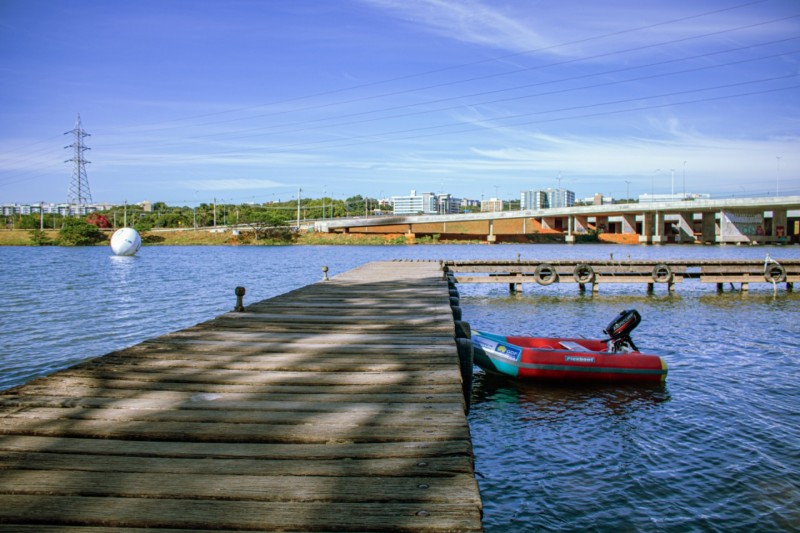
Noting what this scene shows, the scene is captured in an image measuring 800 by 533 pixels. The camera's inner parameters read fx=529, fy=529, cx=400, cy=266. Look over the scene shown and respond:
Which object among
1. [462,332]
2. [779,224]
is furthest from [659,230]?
[462,332]

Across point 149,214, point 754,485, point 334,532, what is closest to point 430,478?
point 334,532

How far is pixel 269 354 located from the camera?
699 cm

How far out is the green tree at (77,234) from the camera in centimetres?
9975

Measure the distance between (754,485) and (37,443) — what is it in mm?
8490

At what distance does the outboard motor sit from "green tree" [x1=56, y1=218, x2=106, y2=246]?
10882 centimetres

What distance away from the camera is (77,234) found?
327 feet

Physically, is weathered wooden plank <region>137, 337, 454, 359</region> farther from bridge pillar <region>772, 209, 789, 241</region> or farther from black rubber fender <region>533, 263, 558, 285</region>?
bridge pillar <region>772, 209, 789, 241</region>

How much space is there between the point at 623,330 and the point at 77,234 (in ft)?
360

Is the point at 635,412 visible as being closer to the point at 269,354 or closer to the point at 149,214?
the point at 269,354

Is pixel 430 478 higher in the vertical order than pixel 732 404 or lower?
higher

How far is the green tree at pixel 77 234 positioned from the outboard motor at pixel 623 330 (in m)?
109

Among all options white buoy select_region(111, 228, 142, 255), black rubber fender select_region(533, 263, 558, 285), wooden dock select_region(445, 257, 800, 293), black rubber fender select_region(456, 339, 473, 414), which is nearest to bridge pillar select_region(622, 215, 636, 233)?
wooden dock select_region(445, 257, 800, 293)

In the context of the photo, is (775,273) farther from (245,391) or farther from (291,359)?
(245,391)

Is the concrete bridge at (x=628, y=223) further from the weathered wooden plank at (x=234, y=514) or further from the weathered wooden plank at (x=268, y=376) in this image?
the weathered wooden plank at (x=234, y=514)
